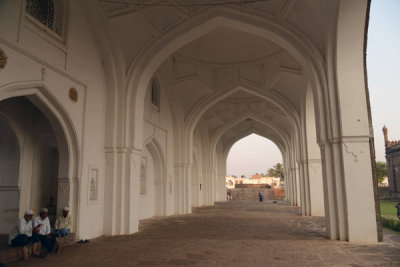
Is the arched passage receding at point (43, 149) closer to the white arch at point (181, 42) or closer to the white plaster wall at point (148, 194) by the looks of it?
the white arch at point (181, 42)

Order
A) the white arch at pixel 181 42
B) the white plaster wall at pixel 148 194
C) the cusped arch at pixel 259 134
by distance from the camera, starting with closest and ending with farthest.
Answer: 1. the white arch at pixel 181 42
2. the white plaster wall at pixel 148 194
3. the cusped arch at pixel 259 134

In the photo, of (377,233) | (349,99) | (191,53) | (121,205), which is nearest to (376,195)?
(377,233)

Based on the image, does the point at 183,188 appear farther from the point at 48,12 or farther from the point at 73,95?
the point at 48,12

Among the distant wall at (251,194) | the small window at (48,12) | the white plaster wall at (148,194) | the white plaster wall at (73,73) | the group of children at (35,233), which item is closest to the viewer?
the group of children at (35,233)

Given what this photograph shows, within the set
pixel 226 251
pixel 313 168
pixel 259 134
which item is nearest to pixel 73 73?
pixel 226 251

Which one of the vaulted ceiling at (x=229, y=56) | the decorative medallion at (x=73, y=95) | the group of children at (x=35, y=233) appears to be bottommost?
the group of children at (x=35, y=233)

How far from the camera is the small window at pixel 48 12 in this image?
21.2 feet

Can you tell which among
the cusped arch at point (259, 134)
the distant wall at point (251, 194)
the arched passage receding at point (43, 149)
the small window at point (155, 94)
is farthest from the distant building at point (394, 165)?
the arched passage receding at point (43, 149)

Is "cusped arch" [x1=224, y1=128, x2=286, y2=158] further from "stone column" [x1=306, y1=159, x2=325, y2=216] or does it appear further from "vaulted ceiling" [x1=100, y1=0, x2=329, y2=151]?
"stone column" [x1=306, y1=159, x2=325, y2=216]

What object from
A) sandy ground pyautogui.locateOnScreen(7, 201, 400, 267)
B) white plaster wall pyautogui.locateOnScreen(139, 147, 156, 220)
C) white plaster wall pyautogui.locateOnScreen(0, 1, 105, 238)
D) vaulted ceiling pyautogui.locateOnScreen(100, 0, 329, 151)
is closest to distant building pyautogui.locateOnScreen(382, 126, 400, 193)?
vaulted ceiling pyautogui.locateOnScreen(100, 0, 329, 151)

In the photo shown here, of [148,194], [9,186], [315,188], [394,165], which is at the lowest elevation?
[148,194]

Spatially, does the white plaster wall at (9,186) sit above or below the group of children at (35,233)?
above

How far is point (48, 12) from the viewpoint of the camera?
689cm

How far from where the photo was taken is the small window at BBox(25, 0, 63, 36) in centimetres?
647
